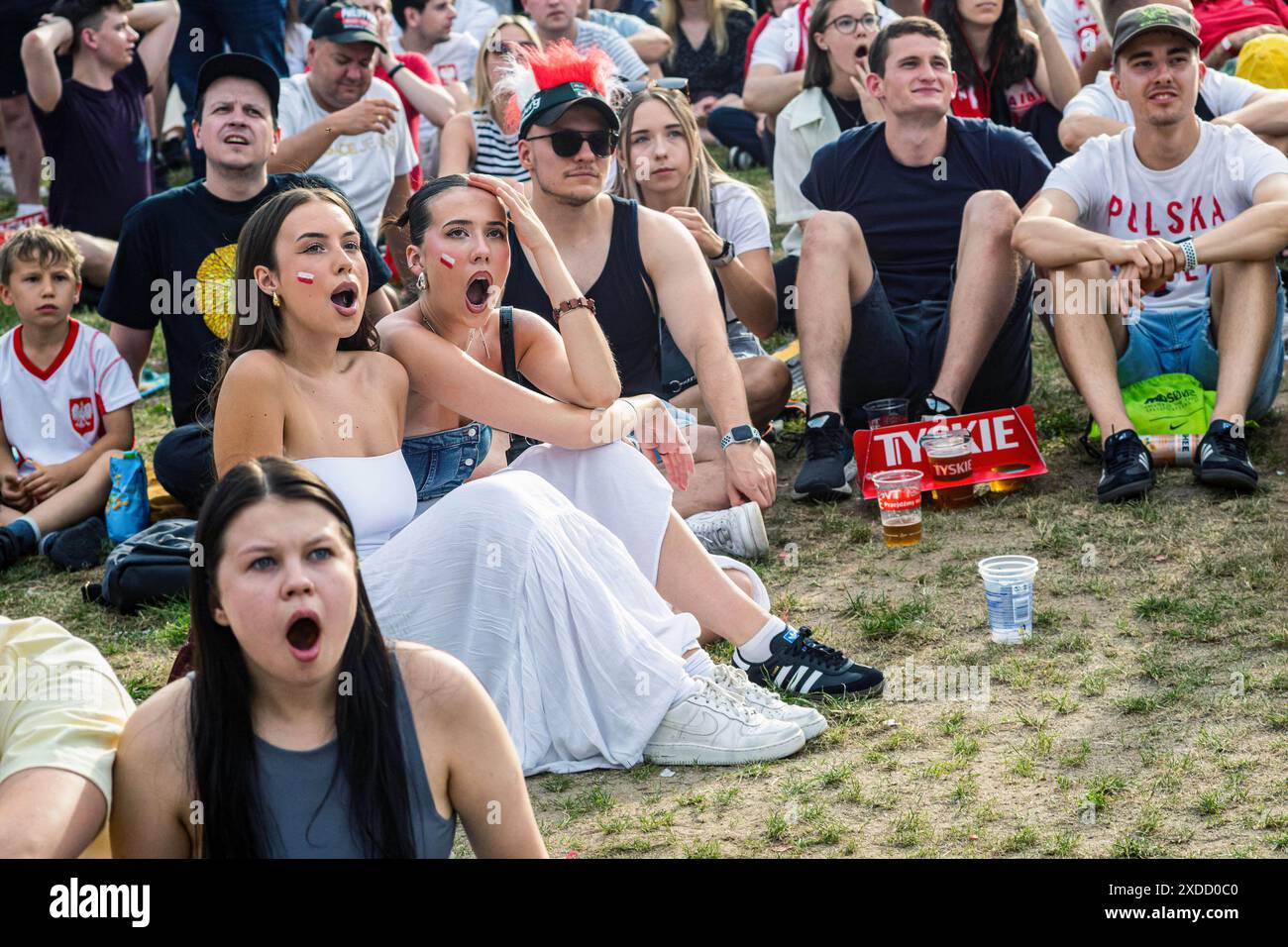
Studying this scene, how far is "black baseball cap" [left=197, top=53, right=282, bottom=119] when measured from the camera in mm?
6066

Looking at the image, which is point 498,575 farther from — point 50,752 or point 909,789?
point 50,752

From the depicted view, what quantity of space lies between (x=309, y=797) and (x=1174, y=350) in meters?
4.40

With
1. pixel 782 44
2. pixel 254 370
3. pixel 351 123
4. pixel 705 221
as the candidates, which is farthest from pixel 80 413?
pixel 782 44

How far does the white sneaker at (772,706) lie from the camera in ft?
13.2

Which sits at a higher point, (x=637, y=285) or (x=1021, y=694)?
(x=637, y=285)

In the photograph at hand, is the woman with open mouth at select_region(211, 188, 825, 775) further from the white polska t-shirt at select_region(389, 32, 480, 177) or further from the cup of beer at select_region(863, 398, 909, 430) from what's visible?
the white polska t-shirt at select_region(389, 32, 480, 177)

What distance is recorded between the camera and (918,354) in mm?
6207

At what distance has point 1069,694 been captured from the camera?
13.5 feet

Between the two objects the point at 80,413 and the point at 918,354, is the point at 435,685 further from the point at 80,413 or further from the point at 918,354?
the point at 80,413

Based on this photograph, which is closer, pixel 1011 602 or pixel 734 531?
pixel 1011 602

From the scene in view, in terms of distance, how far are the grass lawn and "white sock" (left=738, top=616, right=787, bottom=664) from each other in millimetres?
247

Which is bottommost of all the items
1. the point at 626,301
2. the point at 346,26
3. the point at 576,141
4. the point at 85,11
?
the point at 626,301

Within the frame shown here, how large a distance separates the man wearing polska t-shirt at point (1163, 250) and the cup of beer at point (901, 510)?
68cm

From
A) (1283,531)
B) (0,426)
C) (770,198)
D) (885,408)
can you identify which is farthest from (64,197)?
(1283,531)
